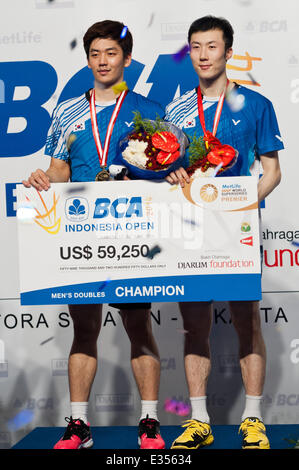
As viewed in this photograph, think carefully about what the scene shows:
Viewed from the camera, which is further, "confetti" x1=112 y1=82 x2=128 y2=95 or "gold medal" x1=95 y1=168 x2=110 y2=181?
"confetti" x1=112 y1=82 x2=128 y2=95

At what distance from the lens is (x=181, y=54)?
11.6ft

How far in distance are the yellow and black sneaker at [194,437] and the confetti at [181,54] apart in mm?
1781

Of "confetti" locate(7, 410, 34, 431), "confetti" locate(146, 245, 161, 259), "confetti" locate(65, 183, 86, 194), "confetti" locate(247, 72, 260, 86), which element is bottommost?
"confetti" locate(7, 410, 34, 431)

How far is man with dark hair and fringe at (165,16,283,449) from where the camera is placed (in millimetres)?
2943

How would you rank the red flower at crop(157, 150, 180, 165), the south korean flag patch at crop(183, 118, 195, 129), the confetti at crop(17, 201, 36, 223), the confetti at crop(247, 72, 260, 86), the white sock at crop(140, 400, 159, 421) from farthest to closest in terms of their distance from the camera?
the confetti at crop(247, 72, 260, 86) → the south korean flag patch at crop(183, 118, 195, 129) → the white sock at crop(140, 400, 159, 421) → the confetti at crop(17, 201, 36, 223) → the red flower at crop(157, 150, 180, 165)

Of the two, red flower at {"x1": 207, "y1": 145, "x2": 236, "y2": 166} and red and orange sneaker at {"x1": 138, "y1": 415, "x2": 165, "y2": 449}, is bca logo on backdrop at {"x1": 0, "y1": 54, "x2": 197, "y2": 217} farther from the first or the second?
red and orange sneaker at {"x1": 138, "y1": 415, "x2": 165, "y2": 449}

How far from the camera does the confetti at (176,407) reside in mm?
3598

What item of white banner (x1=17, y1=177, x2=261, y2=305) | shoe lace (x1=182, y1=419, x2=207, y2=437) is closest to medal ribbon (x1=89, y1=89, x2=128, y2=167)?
white banner (x1=17, y1=177, x2=261, y2=305)

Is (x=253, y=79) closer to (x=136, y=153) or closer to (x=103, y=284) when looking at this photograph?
(x=136, y=153)

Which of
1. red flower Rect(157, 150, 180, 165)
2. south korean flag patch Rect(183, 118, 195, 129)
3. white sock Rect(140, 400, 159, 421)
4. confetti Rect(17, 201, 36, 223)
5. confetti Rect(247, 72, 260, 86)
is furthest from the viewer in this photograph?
confetti Rect(247, 72, 260, 86)

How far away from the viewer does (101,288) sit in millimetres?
2787

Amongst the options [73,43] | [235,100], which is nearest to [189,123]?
[235,100]

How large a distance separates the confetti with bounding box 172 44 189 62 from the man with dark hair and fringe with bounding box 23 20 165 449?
0.44 meters
